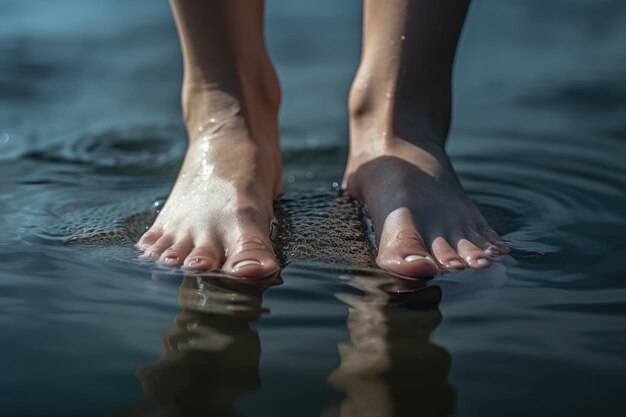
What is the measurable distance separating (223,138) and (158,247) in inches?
14.4

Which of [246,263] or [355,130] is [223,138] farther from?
[246,263]

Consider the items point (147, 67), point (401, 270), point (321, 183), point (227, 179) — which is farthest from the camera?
point (147, 67)

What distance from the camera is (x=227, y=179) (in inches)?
68.8

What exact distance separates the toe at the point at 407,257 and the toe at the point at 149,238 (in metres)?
0.42

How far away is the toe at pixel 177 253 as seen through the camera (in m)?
1.52

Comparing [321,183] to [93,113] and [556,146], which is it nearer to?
[556,146]

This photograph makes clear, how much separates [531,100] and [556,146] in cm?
55

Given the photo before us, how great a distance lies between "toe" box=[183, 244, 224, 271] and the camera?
1492 millimetres

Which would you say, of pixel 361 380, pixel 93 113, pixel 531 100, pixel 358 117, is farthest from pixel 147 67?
pixel 361 380

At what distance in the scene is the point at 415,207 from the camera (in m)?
1.65

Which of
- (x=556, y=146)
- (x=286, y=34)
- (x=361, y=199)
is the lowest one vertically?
(x=361, y=199)

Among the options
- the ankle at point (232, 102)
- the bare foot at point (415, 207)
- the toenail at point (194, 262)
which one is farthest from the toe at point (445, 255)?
the ankle at point (232, 102)

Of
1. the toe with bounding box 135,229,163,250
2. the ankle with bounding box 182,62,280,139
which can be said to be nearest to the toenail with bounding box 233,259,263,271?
the toe with bounding box 135,229,163,250

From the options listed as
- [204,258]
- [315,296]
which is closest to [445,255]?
[315,296]
